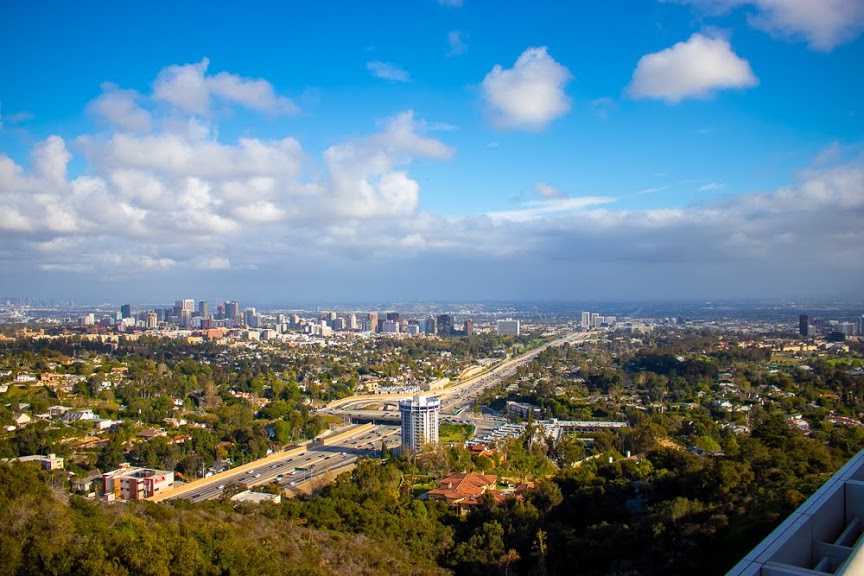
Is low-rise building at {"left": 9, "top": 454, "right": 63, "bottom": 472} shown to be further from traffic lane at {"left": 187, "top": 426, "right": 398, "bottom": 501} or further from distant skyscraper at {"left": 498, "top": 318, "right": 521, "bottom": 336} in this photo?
distant skyscraper at {"left": 498, "top": 318, "right": 521, "bottom": 336}

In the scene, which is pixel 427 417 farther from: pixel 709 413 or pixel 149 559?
pixel 149 559

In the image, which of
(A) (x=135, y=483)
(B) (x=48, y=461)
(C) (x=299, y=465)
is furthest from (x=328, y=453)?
(B) (x=48, y=461)

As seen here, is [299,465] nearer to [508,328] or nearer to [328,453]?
[328,453]

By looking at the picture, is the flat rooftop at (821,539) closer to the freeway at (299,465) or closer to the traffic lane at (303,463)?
the freeway at (299,465)

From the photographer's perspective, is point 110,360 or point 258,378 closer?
point 258,378

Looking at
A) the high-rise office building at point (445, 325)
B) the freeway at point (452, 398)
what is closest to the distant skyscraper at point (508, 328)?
the high-rise office building at point (445, 325)

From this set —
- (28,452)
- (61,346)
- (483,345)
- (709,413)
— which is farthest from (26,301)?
(709,413)
